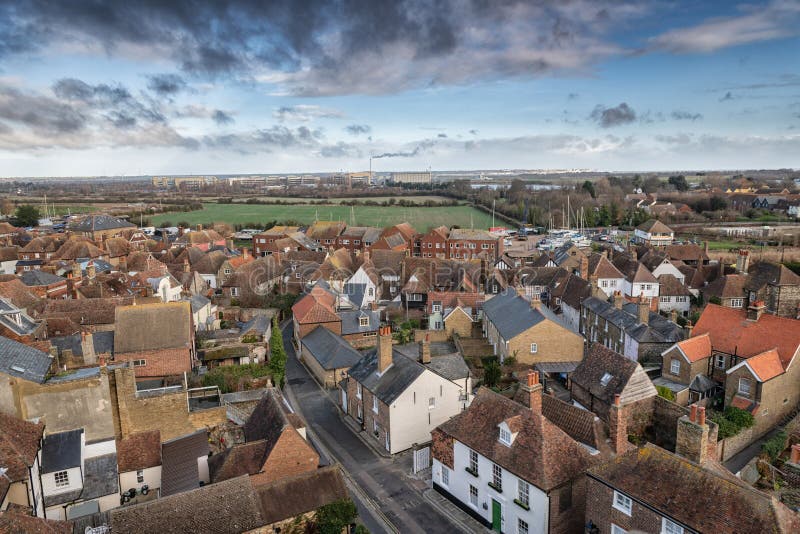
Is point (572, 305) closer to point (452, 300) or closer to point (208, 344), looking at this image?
point (452, 300)

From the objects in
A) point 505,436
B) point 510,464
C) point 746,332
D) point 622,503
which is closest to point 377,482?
point 505,436

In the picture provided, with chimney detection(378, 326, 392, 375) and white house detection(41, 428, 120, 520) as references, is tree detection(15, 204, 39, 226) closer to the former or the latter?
white house detection(41, 428, 120, 520)

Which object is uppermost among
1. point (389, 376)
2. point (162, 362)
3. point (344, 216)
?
point (344, 216)

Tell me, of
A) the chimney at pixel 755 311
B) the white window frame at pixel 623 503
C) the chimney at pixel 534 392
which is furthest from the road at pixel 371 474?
the chimney at pixel 755 311

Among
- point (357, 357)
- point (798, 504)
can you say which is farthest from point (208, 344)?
point (798, 504)

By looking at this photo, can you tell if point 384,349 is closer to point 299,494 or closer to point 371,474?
point 371,474

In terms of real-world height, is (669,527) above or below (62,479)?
above
